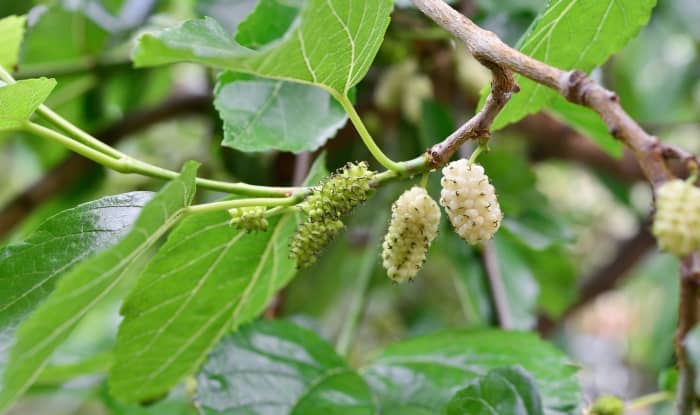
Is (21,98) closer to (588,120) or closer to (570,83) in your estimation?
(570,83)

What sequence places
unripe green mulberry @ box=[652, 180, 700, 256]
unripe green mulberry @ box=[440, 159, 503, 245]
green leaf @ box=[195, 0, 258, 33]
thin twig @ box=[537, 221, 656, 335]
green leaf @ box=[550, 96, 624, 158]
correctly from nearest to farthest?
1. unripe green mulberry @ box=[652, 180, 700, 256]
2. unripe green mulberry @ box=[440, 159, 503, 245]
3. green leaf @ box=[550, 96, 624, 158]
4. green leaf @ box=[195, 0, 258, 33]
5. thin twig @ box=[537, 221, 656, 335]

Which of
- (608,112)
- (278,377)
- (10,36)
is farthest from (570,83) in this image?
(10,36)

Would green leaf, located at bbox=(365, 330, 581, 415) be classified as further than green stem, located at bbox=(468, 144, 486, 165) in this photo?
Yes

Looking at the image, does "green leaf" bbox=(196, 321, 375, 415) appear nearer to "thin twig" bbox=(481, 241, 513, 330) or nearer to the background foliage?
the background foliage

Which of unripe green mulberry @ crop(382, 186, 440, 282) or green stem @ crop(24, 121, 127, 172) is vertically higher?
unripe green mulberry @ crop(382, 186, 440, 282)

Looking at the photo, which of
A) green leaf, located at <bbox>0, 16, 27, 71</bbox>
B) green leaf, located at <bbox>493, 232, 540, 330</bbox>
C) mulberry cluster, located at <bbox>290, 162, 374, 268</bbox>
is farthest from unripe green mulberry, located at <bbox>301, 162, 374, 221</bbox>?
green leaf, located at <bbox>493, 232, 540, 330</bbox>

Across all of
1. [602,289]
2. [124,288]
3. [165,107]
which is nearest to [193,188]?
[124,288]
